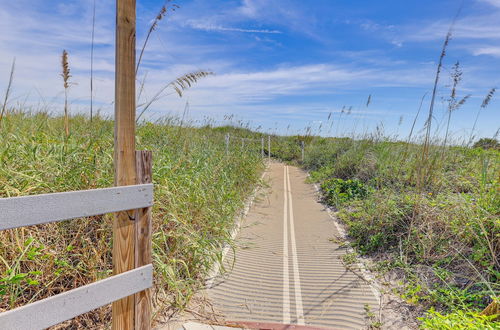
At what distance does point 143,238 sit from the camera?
7.43 ft

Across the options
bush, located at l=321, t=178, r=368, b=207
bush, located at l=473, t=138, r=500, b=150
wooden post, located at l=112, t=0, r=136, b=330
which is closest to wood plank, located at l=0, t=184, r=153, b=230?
wooden post, located at l=112, t=0, r=136, b=330

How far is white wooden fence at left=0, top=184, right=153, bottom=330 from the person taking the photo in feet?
5.03

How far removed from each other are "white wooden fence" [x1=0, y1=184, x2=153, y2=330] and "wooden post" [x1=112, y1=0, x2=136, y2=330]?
0.12 meters

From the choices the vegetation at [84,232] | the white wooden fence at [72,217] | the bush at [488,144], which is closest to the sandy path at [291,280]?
the vegetation at [84,232]

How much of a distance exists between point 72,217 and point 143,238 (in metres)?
0.61

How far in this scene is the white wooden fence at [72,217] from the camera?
60.4 inches

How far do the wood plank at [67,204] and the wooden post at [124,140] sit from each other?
0.38 feet

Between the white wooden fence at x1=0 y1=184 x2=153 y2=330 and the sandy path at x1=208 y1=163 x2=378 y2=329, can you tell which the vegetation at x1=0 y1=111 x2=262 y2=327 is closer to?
the sandy path at x1=208 y1=163 x2=378 y2=329

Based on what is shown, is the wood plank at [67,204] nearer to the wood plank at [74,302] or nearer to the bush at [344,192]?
the wood plank at [74,302]

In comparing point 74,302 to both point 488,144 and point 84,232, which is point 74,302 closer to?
point 84,232

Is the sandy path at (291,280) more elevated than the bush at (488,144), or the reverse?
the bush at (488,144)

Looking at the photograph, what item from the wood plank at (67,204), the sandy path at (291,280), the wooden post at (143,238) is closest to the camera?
the wood plank at (67,204)

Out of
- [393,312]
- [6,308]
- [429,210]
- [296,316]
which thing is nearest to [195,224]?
[296,316]

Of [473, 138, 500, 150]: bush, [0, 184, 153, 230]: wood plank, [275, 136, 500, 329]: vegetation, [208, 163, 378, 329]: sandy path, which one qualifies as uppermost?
[473, 138, 500, 150]: bush
